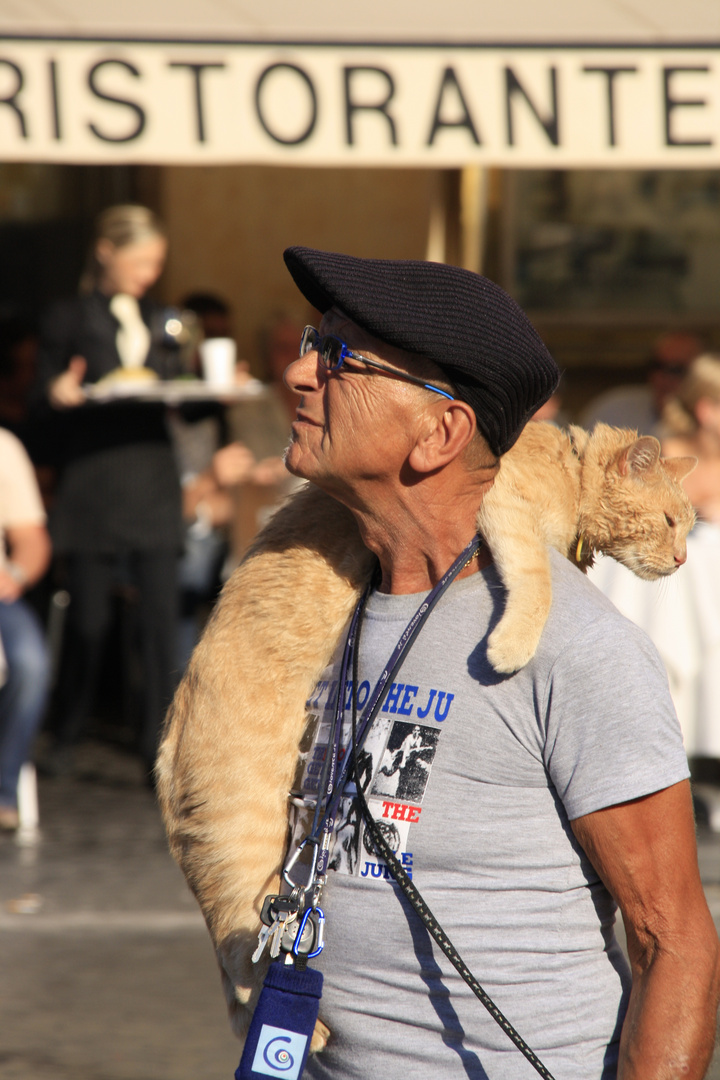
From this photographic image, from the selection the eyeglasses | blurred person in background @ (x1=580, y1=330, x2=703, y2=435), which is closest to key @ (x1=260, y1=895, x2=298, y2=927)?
the eyeglasses

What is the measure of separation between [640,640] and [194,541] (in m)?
4.81

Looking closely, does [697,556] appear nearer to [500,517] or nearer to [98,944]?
[98,944]

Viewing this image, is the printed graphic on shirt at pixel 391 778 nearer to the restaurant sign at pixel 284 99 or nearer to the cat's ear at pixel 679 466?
the cat's ear at pixel 679 466

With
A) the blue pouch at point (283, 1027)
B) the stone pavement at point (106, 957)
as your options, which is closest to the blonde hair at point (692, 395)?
the stone pavement at point (106, 957)

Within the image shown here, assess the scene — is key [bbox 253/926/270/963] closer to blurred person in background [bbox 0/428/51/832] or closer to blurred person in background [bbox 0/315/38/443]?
blurred person in background [bbox 0/428/51/832]

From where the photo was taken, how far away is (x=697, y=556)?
16.4ft

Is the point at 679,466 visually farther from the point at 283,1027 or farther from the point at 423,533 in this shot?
the point at 283,1027

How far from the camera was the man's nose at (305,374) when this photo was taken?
1710 mm

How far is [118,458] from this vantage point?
5379 mm

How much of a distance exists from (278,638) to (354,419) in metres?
0.36

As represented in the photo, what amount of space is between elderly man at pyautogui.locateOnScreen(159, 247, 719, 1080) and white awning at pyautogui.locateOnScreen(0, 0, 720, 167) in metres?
3.12

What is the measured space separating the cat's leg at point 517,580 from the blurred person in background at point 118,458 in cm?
363

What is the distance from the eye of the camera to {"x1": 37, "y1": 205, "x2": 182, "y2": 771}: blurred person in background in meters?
5.22

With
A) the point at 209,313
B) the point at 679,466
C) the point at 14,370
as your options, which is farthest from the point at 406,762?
the point at 14,370
